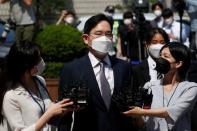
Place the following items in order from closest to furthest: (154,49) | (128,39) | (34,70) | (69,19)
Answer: (34,70) < (154,49) < (128,39) < (69,19)

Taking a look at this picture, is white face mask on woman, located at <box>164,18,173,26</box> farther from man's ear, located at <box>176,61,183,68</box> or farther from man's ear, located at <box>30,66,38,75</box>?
man's ear, located at <box>30,66,38,75</box>

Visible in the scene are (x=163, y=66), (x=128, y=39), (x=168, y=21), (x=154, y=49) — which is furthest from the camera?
(x=128, y=39)

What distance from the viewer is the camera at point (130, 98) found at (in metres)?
4.71

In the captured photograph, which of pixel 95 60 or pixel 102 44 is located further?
pixel 95 60

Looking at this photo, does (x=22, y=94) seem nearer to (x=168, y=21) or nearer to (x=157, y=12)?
(x=168, y=21)

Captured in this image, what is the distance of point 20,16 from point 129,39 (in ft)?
10.6

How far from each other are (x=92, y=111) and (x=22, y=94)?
0.52 m

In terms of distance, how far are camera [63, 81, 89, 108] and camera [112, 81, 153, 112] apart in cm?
25

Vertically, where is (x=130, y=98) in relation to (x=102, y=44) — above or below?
below


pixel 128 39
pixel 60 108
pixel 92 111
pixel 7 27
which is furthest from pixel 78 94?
pixel 128 39

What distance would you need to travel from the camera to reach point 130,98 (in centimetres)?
472

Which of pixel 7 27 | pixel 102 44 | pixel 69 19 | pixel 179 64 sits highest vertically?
pixel 102 44

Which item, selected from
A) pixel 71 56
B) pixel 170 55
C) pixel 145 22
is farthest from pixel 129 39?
pixel 170 55

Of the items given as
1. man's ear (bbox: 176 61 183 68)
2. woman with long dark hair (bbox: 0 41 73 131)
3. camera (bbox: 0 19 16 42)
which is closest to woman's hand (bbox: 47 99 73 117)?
woman with long dark hair (bbox: 0 41 73 131)
